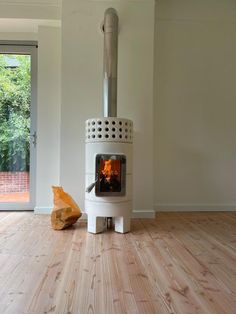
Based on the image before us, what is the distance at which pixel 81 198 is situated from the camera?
2898 mm

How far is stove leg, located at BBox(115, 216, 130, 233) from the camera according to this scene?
2316 millimetres

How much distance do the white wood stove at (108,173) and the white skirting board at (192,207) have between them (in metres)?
1.05

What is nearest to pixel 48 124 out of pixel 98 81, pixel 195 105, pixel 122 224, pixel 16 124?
pixel 16 124

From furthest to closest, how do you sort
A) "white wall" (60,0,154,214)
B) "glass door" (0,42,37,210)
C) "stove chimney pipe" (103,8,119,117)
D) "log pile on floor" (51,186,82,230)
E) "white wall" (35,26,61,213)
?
"glass door" (0,42,37,210) → "white wall" (35,26,61,213) → "white wall" (60,0,154,214) → "stove chimney pipe" (103,8,119,117) → "log pile on floor" (51,186,82,230)

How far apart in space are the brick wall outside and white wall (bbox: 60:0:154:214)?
0.63 m

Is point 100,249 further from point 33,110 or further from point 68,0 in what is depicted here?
point 68,0

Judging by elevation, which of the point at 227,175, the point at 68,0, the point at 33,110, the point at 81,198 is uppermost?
the point at 68,0

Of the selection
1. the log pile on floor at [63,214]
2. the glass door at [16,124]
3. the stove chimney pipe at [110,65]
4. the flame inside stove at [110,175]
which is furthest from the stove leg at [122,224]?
the glass door at [16,124]

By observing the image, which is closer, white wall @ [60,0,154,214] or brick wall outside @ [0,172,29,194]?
white wall @ [60,0,154,214]

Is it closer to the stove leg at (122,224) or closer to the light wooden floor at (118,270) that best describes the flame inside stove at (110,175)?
the stove leg at (122,224)

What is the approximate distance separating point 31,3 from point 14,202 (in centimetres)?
227

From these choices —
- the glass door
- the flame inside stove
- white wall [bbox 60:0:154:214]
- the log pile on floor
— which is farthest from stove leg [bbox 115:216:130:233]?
the glass door

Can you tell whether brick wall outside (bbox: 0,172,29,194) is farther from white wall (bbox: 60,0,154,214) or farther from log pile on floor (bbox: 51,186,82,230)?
log pile on floor (bbox: 51,186,82,230)

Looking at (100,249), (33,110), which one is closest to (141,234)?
(100,249)
